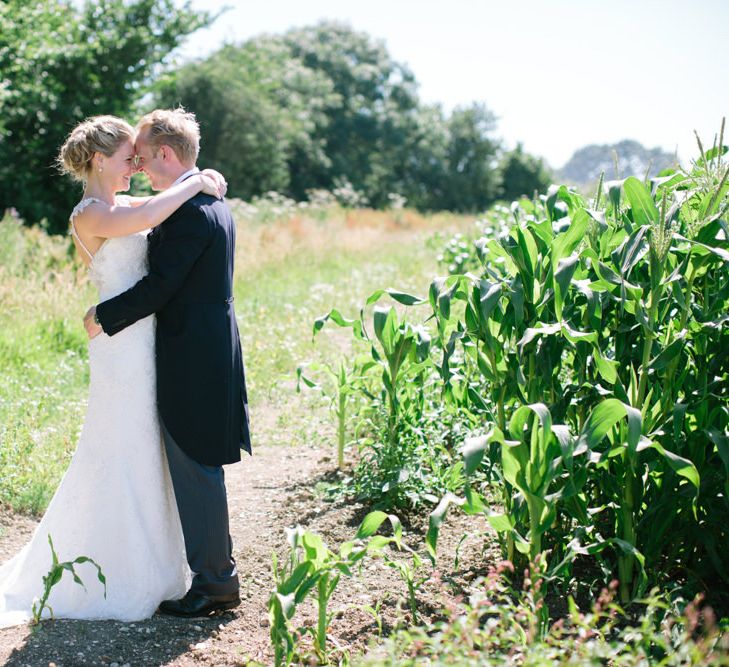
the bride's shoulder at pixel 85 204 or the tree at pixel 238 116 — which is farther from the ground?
the tree at pixel 238 116

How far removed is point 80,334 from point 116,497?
4136 millimetres

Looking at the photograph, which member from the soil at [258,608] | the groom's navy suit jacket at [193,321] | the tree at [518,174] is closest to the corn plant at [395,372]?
the soil at [258,608]

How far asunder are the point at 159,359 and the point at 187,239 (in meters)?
0.52

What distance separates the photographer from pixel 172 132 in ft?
10.1

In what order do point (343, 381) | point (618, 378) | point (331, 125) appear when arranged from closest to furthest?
point (618, 378) → point (343, 381) → point (331, 125)

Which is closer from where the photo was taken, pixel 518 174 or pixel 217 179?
pixel 217 179

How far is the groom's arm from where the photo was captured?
300 centimetres

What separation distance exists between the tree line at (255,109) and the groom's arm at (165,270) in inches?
24.9

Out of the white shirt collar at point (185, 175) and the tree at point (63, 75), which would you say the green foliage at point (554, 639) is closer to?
the white shirt collar at point (185, 175)

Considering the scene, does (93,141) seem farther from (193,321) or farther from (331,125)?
(331,125)

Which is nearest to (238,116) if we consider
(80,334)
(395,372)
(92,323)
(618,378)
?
(80,334)

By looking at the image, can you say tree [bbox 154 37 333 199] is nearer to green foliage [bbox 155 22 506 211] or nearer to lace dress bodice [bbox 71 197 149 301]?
green foliage [bbox 155 22 506 211]

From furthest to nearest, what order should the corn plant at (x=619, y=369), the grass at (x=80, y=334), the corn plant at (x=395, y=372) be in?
the grass at (x=80, y=334)
the corn plant at (x=395, y=372)
the corn plant at (x=619, y=369)

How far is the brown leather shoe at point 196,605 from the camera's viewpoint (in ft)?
10.4
